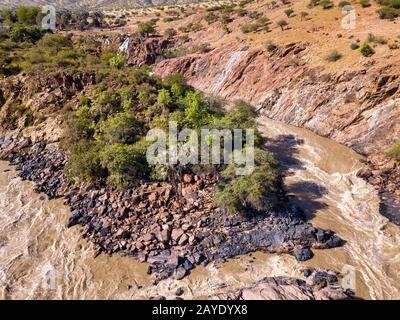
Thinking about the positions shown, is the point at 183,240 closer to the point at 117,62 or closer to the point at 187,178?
the point at 187,178

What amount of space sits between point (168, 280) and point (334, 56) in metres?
28.6

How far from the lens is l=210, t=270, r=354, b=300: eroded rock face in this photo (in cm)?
1405

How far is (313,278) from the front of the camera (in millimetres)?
15234

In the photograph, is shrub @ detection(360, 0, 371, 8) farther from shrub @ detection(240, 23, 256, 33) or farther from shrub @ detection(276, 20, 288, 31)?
shrub @ detection(240, 23, 256, 33)

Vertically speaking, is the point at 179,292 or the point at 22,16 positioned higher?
the point at 22,16

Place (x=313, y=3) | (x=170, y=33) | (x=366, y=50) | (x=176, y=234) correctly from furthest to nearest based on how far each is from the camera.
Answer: (x=170, y=33) → (x=313, y=3) → (x=366, y=50) → (x=176, y=234)

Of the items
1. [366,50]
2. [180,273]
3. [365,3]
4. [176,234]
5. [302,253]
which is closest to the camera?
[180,273]

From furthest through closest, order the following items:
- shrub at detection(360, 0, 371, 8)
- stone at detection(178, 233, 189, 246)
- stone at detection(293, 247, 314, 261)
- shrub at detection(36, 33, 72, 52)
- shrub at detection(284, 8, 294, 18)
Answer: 1. shrub at detection(284, 8, 294, 18)
2. shrub at detection(36, 33, 72, 52)
3. shrub at detection(360, 0, 371, 8)
4. stone at detection(178, 233, 189, 246)
5. stone at detection(293, 247, 314, 261)

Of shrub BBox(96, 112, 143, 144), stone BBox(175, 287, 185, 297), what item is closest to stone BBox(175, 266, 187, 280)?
stone BBox(175, 287, 185, 297)

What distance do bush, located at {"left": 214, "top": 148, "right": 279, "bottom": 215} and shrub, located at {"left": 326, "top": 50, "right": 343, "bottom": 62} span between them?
19.6m

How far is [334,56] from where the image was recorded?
3291 cm

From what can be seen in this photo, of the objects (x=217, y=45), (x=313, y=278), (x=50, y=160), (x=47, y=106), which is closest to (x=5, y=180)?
(x=50, y=160)

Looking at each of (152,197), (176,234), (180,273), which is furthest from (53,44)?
(180,273)

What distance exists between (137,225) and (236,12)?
46.6m
